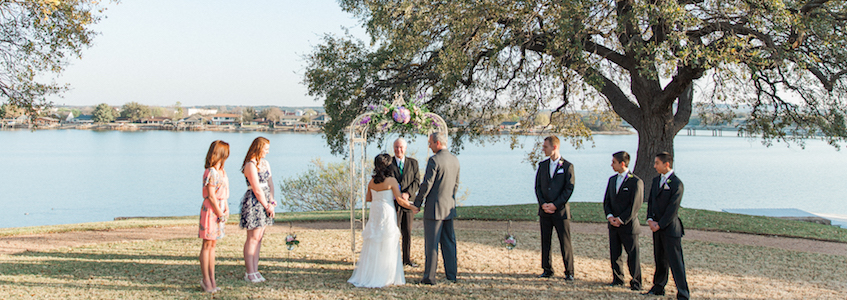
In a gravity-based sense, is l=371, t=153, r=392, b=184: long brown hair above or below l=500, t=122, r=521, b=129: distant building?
below

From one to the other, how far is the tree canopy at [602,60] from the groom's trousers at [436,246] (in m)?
5.61

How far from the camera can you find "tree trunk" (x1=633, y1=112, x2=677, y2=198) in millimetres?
13238

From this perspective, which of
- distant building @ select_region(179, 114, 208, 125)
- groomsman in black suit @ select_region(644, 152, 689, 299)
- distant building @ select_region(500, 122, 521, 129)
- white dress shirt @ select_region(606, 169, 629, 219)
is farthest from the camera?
distant building @ select_region(179, 114, 208, 125)

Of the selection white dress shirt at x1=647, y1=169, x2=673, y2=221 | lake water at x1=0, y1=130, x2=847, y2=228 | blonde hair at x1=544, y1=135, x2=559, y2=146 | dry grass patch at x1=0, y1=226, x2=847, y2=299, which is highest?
blonde hair at x1=544, y1=135, x2=559, y2=146

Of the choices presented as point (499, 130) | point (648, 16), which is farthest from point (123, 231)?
point (648, 16)

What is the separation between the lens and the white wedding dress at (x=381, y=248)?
606 cm

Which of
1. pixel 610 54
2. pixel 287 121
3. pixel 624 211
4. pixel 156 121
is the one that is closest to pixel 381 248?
pixel 624 211

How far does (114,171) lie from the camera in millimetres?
44719

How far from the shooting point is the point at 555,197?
6328mm

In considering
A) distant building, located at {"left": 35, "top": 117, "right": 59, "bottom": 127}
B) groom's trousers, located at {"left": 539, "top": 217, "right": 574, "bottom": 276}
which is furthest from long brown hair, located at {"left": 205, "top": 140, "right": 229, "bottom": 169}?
distant building, located at {"left": 35, "top": 117, "right": 59, "bottom": 127}

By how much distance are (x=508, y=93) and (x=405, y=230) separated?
890cm

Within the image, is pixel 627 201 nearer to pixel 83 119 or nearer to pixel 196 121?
pixel 196 121

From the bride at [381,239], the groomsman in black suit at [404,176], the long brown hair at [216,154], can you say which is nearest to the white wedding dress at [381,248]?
the bride at [381,239]

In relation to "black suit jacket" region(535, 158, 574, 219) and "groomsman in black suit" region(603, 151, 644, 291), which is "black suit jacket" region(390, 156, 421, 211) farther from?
"groomsman in black suit" region(603, 151, 644, 291)
